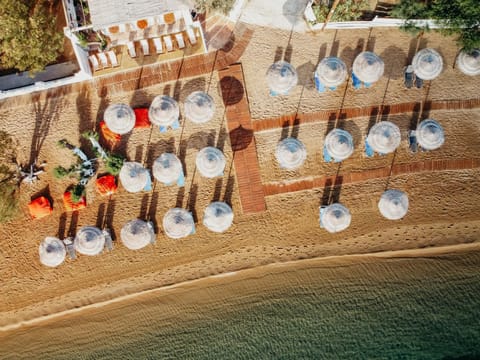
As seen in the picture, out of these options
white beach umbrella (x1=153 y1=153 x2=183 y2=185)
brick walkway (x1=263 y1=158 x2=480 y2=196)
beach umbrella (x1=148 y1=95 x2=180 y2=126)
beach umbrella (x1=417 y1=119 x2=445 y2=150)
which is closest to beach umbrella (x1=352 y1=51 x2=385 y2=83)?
beach umbrella (x1=417 y1=119 x2=445 y2=150)

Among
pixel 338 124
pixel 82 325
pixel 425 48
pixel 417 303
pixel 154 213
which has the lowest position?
pixel 82 325

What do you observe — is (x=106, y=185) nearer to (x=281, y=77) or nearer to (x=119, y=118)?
(x=119, y=118)

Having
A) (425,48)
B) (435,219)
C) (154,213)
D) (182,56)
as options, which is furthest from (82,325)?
(425,48)

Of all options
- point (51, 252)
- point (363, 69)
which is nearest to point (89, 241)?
point (51, 252)

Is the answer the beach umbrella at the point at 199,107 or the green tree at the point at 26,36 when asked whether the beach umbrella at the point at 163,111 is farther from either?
the green tree at the point at 26,36

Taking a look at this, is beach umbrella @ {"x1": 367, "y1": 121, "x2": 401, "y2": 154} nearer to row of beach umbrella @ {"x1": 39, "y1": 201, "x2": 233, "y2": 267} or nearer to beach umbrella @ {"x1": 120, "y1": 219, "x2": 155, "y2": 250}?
row of beach umbrella @ {"x1": 39, "y1": 201, "x2": 233, "y2": 267}

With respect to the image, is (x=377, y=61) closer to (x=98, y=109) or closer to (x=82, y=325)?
(x=98, y=109)
